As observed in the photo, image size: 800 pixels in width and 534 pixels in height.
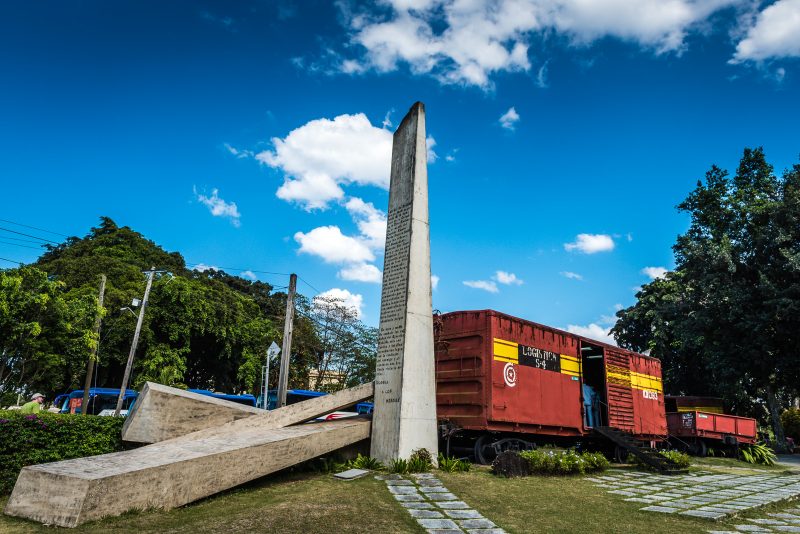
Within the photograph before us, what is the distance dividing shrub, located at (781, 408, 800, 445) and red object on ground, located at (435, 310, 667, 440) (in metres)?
23.7

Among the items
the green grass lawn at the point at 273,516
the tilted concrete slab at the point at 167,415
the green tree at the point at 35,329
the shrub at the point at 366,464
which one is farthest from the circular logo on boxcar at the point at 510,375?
the green tree at the point at 35,329

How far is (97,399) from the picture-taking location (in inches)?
1018

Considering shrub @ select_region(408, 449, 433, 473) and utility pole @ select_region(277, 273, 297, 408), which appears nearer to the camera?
shrub @ select_region(408, 449, 433, 473)

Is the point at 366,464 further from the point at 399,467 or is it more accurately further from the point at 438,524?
the point at 438,524

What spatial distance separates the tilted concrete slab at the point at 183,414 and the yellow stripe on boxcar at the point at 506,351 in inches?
155

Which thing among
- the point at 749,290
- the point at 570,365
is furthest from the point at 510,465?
the point at 749,290

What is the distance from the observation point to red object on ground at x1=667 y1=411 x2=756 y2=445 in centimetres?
1866

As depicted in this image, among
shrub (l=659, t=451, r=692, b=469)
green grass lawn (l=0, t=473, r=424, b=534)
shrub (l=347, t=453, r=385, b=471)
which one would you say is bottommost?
green grass lawn (l=0, t=473, r=424, b=534)

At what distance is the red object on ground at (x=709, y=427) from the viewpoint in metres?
18.7

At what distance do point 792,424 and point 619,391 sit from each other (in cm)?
2456

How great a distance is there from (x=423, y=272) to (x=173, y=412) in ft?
17.1

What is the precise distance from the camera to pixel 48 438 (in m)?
7.77

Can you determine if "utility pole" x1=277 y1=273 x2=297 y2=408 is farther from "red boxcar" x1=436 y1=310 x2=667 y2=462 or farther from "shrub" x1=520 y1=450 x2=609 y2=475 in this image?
"shrub" x1=520 y1=450 x2=609 y2=475

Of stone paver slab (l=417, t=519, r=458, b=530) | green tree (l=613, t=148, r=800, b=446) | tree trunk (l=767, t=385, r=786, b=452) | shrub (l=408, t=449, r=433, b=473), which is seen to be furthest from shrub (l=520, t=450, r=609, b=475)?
tree trunk (l=767, t=385, r=786, b=452)
